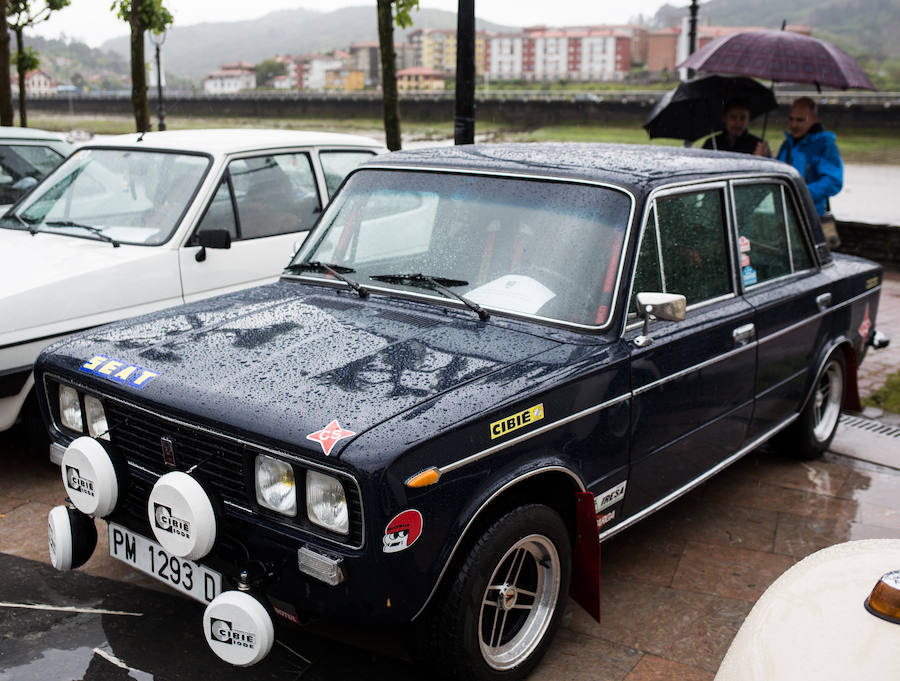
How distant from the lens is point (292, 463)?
8.79 feet

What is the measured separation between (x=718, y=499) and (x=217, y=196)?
3620 mm

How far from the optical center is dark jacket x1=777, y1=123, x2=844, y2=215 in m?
6.97

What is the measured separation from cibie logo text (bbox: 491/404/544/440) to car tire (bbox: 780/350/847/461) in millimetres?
2777

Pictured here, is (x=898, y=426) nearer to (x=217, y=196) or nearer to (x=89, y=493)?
(x=217, y=196)

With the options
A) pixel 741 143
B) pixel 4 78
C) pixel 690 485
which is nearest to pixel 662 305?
pixel 690 485

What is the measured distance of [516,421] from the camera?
9.62 feet

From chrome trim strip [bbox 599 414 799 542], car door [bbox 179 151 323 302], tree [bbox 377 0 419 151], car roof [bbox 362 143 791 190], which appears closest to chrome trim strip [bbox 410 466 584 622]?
chrome trim strip [bbox 599 414 799 542]

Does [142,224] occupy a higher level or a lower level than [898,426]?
higher

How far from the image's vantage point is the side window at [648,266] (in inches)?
141

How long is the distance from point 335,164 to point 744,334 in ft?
11.9

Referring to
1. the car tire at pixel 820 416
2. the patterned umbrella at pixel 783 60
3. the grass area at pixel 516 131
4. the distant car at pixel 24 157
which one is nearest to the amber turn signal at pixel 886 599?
the car tire at pixel 820 416

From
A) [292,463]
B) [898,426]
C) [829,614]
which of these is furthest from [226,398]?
[898,426]

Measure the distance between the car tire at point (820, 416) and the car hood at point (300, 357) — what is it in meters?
2.68

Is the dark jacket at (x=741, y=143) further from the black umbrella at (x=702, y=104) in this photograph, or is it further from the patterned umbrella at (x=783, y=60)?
the patterned umbrella at (x=783, y=60)
